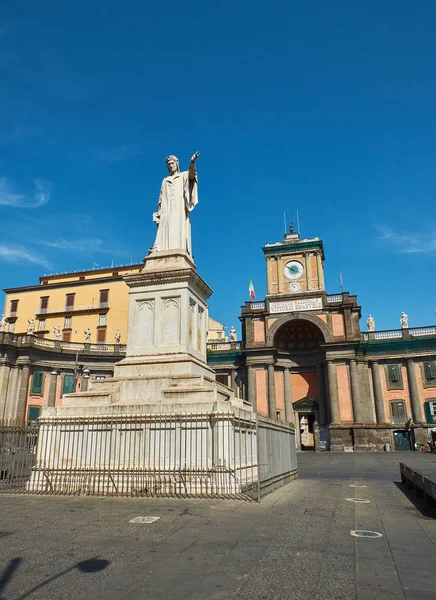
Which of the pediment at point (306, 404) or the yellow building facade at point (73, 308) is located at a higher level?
the yellow building facade at point (73, 308)

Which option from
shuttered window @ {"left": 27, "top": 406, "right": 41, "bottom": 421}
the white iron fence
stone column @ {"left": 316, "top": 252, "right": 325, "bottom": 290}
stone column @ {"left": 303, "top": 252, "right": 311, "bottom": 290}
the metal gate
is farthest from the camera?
stone column @ {"left": 303, "top": 252, "right": 311, "bottom": 290}

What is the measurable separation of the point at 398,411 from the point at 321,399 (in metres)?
6.96

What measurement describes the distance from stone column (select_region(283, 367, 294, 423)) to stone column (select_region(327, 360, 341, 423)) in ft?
14.5

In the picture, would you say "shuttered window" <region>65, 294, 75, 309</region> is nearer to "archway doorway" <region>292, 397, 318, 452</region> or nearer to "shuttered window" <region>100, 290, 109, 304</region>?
"shuttered window" <region>100, 290, 109, 304</region>

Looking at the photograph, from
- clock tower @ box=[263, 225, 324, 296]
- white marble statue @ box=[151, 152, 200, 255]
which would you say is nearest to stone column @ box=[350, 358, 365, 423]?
clock tower @ box=[263, 225, 324, 296]

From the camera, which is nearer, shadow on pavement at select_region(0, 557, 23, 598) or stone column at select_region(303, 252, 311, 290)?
shadow on pavement at select_region(0, 557, 23, 598)

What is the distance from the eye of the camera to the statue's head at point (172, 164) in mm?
15297

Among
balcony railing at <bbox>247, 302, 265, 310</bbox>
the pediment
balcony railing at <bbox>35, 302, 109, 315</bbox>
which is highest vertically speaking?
balcony railing at <bbox>35, 302, 109, 315</bbox>

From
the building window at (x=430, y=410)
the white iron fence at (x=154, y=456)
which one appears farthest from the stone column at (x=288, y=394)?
the white iron fence at (x=154, y=456)

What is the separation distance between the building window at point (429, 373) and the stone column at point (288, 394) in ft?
40.9

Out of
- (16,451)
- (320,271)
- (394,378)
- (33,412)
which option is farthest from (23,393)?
(394,378)

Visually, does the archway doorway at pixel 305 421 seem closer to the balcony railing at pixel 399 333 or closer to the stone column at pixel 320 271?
the balcony railing at pixel 399 333

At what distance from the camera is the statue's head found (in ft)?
50.2

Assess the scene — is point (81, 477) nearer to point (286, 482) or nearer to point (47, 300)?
point (286, 482)
